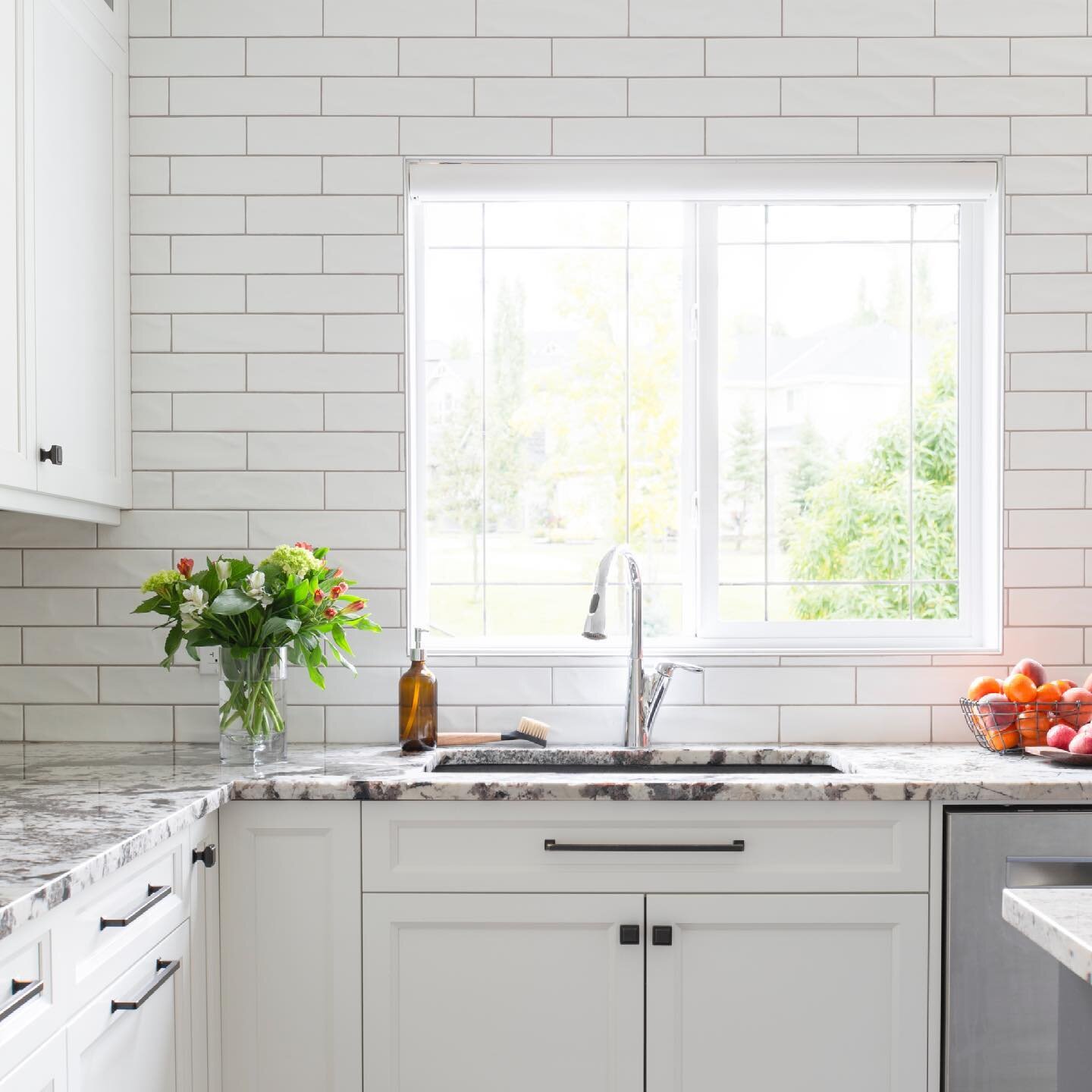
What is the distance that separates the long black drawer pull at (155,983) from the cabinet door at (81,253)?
859mm

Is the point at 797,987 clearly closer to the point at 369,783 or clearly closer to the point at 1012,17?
the point at 369,783

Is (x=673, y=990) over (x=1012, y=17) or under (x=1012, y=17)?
under

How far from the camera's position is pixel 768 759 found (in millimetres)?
2230

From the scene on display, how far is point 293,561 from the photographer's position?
6.51ft

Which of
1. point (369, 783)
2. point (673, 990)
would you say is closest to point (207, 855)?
point (369, 783)

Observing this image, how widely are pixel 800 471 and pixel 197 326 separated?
1.42m

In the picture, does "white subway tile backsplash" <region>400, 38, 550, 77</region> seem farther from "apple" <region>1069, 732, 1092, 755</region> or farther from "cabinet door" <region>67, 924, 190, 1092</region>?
"cabinet door" <region>67, 924, 190, 1092</region>

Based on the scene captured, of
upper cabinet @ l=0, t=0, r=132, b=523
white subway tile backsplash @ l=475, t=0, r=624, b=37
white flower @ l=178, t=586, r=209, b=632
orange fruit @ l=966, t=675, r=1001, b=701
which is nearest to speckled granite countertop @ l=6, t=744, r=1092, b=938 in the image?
orange fruit @ l=966, t=675, r=1001, b=701

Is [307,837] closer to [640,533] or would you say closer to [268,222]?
[640,533]

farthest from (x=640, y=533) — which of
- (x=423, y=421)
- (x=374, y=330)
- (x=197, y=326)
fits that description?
(x=197, y=326)

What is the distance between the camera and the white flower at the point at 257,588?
1938 mm

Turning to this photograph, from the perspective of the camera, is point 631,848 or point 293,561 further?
point 293,561

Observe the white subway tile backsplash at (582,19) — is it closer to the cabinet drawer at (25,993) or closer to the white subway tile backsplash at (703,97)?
the white subway tile backsplash at (703,97)

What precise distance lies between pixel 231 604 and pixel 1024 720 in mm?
1566
